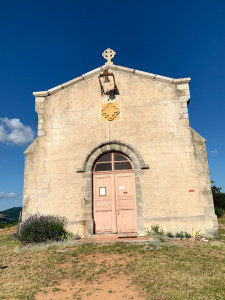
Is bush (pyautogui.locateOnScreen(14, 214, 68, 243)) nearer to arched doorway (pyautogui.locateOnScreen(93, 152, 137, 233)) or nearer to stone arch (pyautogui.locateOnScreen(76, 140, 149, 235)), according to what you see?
stone arch (pyautogui.locateOnScreen(76, 140, 149, 235))

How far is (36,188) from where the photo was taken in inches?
337

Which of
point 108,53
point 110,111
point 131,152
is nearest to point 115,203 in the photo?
point 131,152

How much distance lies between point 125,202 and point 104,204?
2.58ft

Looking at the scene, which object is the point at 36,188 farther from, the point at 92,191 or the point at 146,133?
the point at 146,133

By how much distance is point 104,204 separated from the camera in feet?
26.8

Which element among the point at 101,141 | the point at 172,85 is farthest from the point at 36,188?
the point at 172,85

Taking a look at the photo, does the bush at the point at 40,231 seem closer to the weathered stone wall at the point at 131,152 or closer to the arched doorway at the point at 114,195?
the weathered stone wall at the point at 131,152

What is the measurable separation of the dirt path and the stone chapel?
3.04 meters

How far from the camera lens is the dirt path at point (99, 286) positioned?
357 cm

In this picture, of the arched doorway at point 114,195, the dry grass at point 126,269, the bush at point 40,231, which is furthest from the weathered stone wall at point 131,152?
the dry grass at point 126,269

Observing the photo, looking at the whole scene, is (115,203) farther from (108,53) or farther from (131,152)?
(108,53)

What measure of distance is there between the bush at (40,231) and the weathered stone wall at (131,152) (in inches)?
24.9

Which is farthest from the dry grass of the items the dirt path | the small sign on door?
the small sign on door

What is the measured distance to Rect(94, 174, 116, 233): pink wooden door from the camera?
8.02m
